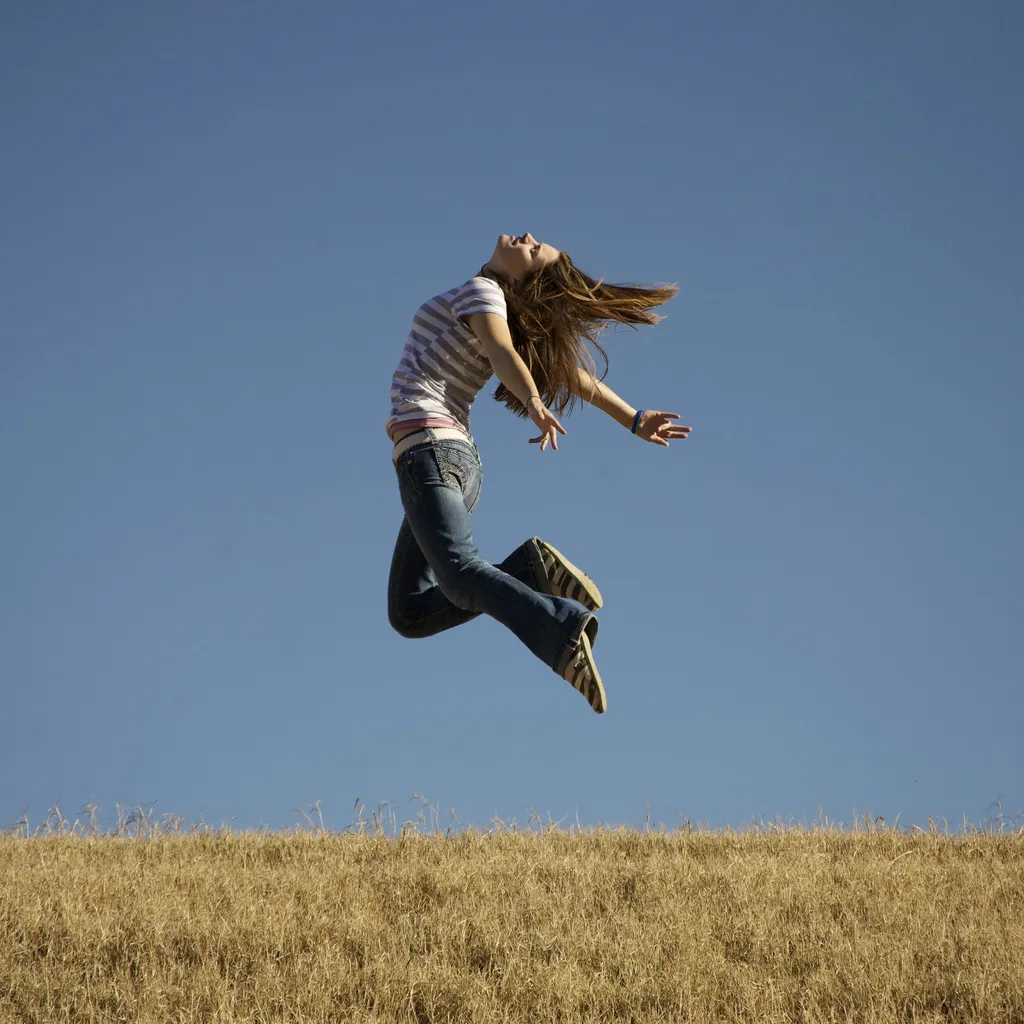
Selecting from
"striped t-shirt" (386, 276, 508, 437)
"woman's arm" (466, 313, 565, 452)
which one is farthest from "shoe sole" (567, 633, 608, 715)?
"striped t-shirt" (386, 276, 508, 437)

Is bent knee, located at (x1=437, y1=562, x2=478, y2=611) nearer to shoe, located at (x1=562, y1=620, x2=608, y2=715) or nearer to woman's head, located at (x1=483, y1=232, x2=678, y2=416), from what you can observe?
shoe, located at (x1=562, y1=620, x2=608, y2=715)

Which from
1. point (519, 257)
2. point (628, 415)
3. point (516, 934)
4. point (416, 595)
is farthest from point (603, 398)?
point (516, 934)

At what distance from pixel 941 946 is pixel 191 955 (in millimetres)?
3351

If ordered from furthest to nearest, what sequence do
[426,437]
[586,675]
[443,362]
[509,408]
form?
[509,408] < [443,362] < [426,437] < [586,675]

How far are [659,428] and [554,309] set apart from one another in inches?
32.0

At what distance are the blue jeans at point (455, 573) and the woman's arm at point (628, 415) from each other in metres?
0.81

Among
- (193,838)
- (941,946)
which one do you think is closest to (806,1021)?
(941,946)

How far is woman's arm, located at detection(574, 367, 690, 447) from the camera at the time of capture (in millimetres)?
6438

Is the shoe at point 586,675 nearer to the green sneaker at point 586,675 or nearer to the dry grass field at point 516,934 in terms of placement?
the green sneaker at point 586,675

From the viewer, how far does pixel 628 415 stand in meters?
6.60

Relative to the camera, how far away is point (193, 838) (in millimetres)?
8289

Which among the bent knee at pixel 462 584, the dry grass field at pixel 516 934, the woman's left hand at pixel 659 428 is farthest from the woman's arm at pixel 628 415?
the dry grass field at pixel 516 934

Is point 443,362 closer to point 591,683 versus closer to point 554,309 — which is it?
point 554,309

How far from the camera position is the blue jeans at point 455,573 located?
5.51m
